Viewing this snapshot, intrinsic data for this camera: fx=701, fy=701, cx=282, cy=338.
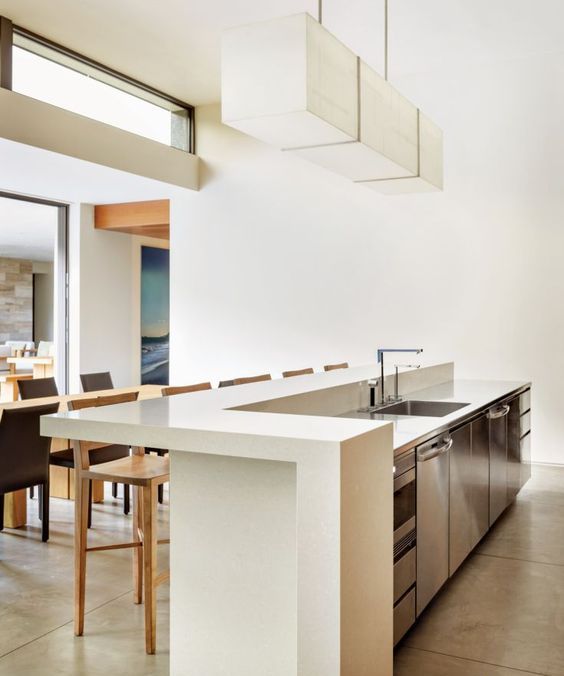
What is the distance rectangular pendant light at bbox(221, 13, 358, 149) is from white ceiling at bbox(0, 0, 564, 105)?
9.23 feet

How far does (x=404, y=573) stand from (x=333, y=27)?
496 cm

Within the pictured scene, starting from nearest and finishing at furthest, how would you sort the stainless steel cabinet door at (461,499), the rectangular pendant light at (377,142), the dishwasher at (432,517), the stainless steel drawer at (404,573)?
the stainless steel drawer at (404,573)
the dishwasher at (432,517)
the stainless steel cabinet door at (461,499)
the rectangular pendant light at (377,142)

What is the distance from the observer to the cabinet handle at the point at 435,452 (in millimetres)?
2836

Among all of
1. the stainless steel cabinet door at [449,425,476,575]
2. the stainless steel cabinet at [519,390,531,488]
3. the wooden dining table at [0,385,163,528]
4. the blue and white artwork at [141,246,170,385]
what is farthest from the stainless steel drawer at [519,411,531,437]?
the blue and white artwork at [141,246,170,385]

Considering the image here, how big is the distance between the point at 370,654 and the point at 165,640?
111 centimetres

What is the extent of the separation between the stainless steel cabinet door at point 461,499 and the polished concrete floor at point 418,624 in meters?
0.18

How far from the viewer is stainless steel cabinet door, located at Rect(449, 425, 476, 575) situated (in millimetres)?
3281

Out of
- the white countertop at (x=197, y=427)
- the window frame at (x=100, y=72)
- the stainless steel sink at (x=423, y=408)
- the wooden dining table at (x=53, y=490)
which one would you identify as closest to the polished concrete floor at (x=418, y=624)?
the wooden dining table at (x=53, y=490)

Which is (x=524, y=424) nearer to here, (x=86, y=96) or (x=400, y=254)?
(x=400, y=254)

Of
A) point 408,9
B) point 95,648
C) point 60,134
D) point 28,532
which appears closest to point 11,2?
point 60,134

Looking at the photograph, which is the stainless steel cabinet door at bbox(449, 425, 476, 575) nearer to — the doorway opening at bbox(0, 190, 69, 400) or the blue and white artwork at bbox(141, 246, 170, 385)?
the doorway opening at bbox(0, 190, 69, 400)

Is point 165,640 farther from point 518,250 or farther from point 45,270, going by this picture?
point 45,270

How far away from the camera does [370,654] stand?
2.12m

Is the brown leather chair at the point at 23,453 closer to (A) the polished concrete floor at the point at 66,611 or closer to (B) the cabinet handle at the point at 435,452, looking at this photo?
(A) the polished concrete floor at the point at 66,611
